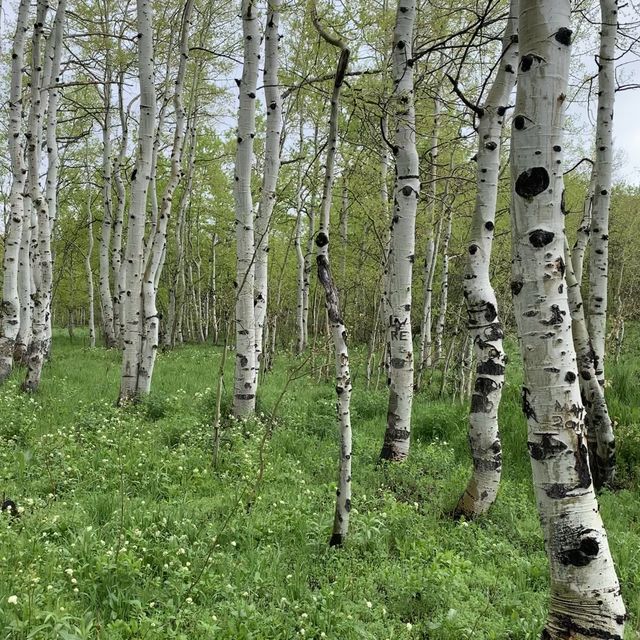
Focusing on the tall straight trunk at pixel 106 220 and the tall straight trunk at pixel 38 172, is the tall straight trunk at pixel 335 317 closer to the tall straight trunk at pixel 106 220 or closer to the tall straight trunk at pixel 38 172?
the tall straight trunk at pixel 38 172

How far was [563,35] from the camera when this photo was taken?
2285 millimetres

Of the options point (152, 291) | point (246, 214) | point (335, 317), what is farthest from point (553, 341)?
point (152, 291)

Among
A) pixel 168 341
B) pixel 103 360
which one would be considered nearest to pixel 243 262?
pixel 103 360

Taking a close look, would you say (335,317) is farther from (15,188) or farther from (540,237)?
(15,188)

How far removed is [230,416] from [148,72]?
5.69 m

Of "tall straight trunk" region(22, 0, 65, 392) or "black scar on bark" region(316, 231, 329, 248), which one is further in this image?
"tall straight trunk" region(22, 0, 65, 392)

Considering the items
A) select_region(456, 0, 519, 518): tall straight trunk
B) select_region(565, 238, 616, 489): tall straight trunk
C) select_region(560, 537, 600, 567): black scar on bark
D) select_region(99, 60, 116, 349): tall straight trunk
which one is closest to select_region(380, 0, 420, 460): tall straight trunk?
select_region(456, 0, 519, 518): tall straight trunk

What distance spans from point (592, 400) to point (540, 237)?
436cm

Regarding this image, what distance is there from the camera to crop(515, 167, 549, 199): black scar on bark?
2312 millimetres

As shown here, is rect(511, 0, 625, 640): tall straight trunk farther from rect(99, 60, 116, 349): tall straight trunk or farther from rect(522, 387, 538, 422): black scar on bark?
rect(99, 60, 116, 349): tall straight trunk

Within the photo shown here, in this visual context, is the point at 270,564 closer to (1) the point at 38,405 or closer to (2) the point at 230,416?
(2) the point at 230,416

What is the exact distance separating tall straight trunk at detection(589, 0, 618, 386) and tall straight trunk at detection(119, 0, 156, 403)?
6.49 meters

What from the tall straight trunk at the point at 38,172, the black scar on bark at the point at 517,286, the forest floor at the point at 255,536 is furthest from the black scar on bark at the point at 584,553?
the tall straight trunk at the point at 38,172

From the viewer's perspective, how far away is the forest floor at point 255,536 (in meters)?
2.94
